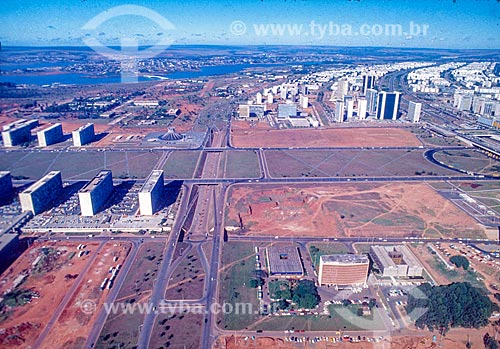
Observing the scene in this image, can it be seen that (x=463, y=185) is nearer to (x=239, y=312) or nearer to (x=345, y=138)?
(x=345, y=138)

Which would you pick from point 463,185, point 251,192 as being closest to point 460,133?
point 463,185

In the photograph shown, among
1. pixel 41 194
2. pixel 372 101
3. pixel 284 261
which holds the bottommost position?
pixel 284 261

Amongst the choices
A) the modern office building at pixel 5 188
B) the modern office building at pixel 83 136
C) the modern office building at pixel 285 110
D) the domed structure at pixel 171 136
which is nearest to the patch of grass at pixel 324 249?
the modern office building at pixel 5 188

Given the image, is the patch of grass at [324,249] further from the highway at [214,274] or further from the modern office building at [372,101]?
the modern office building at [372,101]

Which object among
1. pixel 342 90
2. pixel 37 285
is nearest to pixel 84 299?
pixel 37 285

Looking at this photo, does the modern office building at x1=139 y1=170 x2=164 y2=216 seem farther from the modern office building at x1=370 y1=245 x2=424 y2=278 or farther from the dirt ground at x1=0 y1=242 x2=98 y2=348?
the modern office building at x1=370 y1=245 x2=424 y2=278

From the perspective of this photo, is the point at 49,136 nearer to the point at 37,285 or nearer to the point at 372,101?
the point at 37,285

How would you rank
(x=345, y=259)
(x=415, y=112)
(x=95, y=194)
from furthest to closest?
Result: (x=415, y=112) < (x=95, y=194) < (x=345, y=259)
